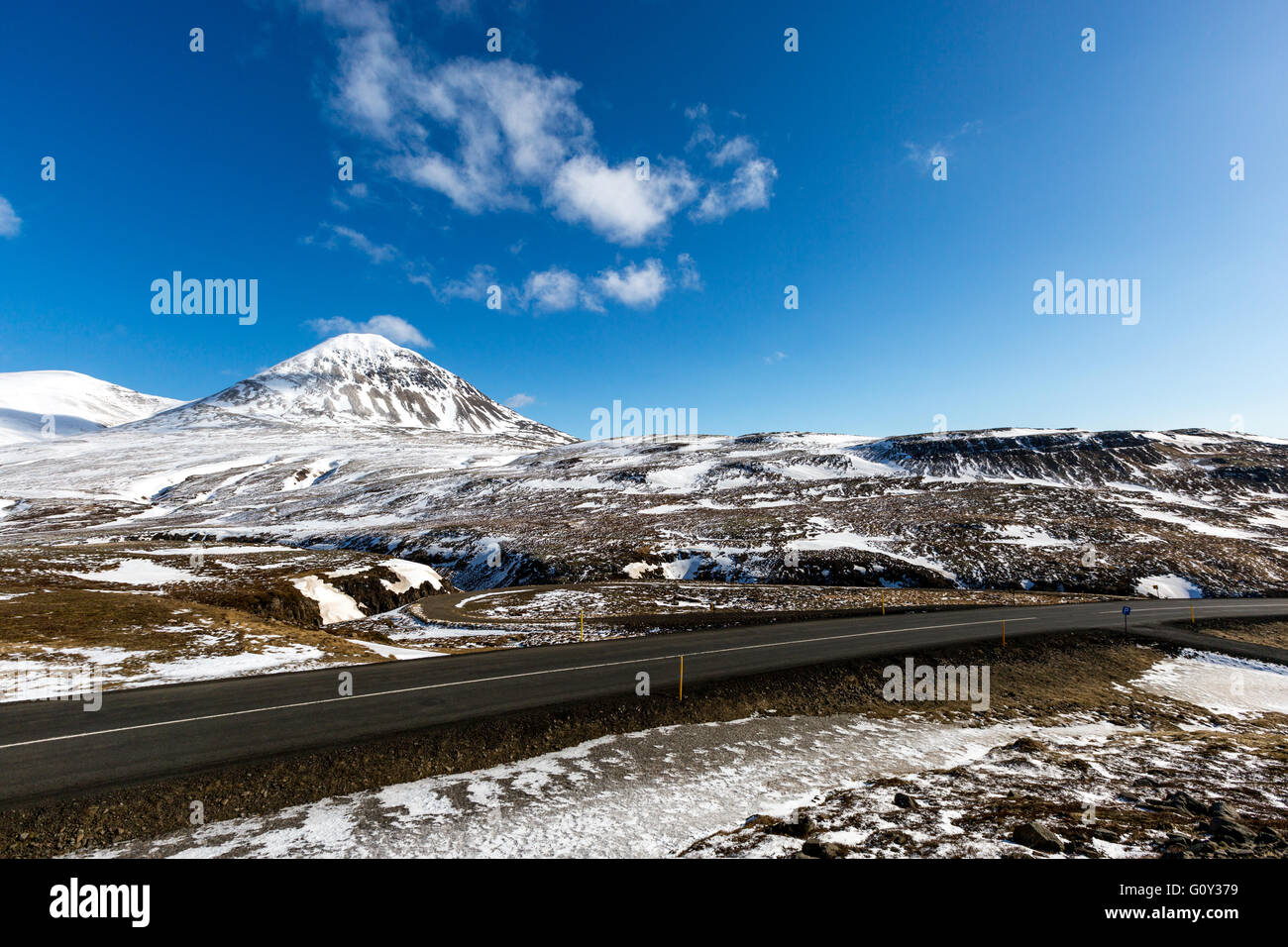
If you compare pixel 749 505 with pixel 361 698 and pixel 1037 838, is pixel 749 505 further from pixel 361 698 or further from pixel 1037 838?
pixel 1037 838

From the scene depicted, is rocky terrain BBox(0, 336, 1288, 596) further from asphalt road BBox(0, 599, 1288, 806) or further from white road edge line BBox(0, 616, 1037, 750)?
asphalt road BBox(0, 599, 1288, 806)

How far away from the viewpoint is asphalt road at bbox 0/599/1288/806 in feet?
31.9

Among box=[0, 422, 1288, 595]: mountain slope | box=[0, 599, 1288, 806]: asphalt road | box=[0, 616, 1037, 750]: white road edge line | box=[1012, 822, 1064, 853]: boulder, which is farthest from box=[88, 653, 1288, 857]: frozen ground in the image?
box=[0, 422, 1288, 595]: mountain slope

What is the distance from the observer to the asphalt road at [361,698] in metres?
9.71

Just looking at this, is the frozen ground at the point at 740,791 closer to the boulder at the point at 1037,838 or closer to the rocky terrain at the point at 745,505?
the boulder at the point at 1037,838

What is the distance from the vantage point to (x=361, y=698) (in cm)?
1336

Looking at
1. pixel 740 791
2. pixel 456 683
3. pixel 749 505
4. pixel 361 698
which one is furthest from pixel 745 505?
pixel 740 791

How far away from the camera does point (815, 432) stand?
125438 millimetres

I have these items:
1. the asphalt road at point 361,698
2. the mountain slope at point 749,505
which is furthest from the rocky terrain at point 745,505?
the asphalt road at point 361,698

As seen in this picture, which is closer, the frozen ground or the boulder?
the boulder
